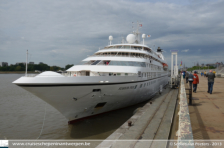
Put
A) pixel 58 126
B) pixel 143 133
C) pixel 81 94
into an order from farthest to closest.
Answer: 1. pixel 58 126
2. pixel 81 94
3. pixel 143 133

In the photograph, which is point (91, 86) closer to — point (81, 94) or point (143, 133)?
point (81, 94)

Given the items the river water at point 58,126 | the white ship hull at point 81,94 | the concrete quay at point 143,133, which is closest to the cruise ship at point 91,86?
the white ship hull at point 81,94

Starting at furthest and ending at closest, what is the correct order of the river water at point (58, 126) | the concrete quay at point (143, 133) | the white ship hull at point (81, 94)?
the river water at point (58, 126)
the white ship hull at point (81, 94)
the concrete quay at point (143, 133)

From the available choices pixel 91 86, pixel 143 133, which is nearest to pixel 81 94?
pixel 91 86

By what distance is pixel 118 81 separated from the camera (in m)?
10.0

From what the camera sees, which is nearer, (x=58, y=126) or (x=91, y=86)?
→ (x=91, y=86)

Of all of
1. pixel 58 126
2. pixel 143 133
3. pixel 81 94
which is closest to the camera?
pixel 143 133

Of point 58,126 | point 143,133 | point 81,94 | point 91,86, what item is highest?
point 91,86

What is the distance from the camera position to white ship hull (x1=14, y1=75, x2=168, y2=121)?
7906 mm

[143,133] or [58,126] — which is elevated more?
[143,133]

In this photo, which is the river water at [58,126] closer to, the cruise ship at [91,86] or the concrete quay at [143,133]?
the cruise ship at [91,86]

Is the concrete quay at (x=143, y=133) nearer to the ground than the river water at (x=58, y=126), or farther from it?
farther from it

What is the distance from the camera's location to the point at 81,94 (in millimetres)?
8711

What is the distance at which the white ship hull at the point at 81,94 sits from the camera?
7906mm
